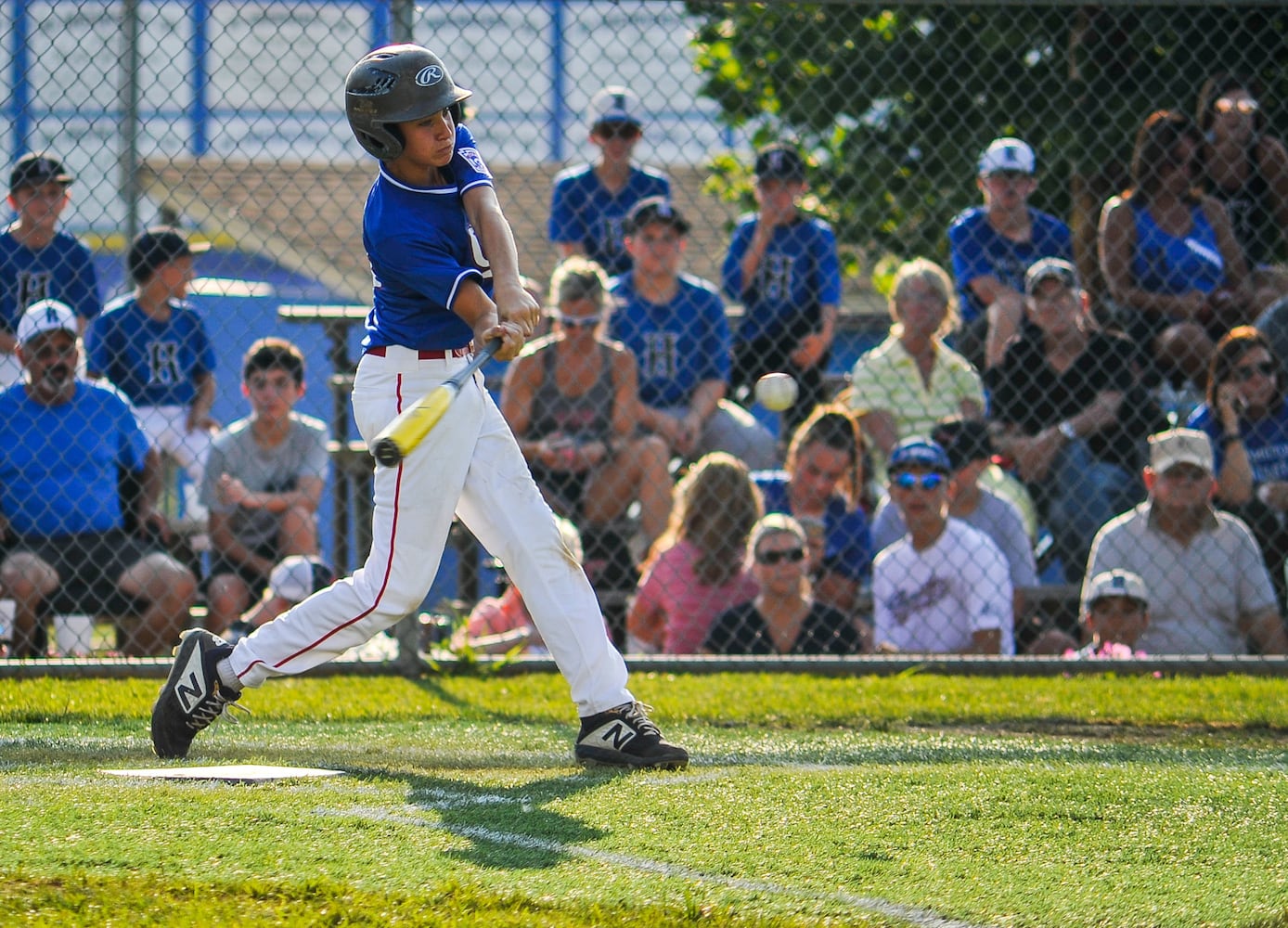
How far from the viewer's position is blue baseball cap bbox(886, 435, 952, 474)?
23.7 ft

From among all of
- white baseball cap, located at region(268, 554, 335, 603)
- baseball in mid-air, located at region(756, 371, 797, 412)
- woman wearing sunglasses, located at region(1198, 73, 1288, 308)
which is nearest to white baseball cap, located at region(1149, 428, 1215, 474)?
woman wearing sunglasses, located at region(1198, 73, 1288, 308)

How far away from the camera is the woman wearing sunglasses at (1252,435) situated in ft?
25.4

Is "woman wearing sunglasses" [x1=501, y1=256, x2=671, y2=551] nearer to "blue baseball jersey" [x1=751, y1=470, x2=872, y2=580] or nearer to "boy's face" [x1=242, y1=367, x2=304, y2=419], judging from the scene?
"blue baseball jersey" [x1=751, y1=470, x2=872, y2=580]

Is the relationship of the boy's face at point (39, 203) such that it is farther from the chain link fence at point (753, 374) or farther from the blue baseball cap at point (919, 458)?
the blue baseball cap at point (919, 458)

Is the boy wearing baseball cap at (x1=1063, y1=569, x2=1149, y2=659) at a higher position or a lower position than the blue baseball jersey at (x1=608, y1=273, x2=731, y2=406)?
higher

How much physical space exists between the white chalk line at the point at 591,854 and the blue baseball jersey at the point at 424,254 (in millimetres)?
1278

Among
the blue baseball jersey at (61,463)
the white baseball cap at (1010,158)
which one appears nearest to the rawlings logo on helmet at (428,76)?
the blue baseball jersey at (61,463)

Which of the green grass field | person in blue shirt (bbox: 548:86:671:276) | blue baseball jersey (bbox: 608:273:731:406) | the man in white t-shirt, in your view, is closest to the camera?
the green grass field

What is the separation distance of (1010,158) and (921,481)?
2082 millimetres

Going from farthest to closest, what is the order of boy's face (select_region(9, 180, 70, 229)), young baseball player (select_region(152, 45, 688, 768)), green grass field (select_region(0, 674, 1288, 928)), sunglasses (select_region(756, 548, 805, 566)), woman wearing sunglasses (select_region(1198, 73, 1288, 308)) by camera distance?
woman wearing sunglasses (select_region(1198, 73, 1288, 308)) < boy's face (select_region(9, 180, 70, 229)) < sunglasses (select_region(756, 548, 805, 566)) < young baseball player (select_region(152, 45, 688, 768)) < green grass field (select_region(0, 674, 1288, 928))

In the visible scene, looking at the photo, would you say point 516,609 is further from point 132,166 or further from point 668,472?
point 132,166

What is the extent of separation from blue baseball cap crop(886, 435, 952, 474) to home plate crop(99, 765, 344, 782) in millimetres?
3489

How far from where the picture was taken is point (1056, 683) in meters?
6.61

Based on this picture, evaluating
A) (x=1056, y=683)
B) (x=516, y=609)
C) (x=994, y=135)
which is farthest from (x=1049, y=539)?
(x=994, y=135)
